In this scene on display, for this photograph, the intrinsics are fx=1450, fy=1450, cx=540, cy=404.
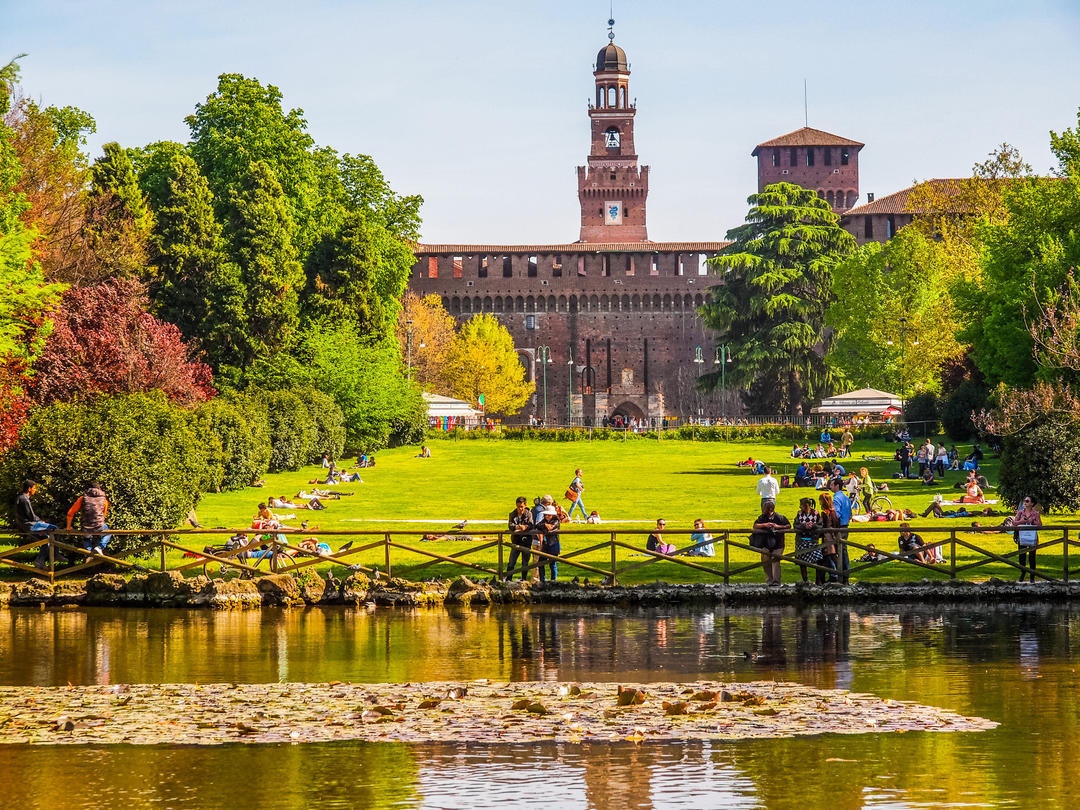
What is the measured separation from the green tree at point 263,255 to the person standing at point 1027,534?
93.7ft

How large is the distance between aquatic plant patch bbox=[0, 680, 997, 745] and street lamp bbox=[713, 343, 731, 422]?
54392 millimetres

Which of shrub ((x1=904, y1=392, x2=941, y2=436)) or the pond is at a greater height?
shrub ((x1=904, y1=392, x2=941, y2=436))

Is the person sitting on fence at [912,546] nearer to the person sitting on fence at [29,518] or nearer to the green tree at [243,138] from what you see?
the person sitting on fence at [29,518]

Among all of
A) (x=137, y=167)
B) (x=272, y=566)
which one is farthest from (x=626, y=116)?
(x=272, y=566)

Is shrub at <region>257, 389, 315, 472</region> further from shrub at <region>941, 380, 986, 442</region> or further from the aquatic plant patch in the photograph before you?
the aquatic plant patch

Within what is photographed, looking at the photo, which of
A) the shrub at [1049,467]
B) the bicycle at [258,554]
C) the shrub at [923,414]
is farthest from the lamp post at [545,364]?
the bicycle at [258,554]

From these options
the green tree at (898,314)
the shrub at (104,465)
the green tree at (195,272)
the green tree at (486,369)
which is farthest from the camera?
the green tree at (486,369)

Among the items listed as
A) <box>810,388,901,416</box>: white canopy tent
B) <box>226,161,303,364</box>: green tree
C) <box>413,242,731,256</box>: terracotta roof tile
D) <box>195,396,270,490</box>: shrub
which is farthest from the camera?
<box>413,242,731,256</box>: terracotta roof tile

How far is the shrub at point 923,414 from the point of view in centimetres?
5300

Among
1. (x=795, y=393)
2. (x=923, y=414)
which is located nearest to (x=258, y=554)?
(x=923, y=414)

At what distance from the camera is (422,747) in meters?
9.40

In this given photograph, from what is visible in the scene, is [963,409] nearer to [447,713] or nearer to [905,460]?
[905,460]

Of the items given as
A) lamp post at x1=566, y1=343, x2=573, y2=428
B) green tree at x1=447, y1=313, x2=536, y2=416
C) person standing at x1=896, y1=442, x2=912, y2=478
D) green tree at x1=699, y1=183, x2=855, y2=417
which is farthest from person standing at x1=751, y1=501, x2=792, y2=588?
lamp post at x1=566, y1=343, x2=573, y2=428

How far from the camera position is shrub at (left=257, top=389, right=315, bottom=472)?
3972 cm
